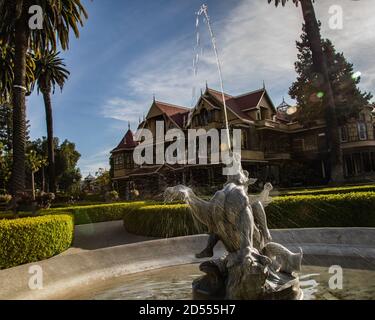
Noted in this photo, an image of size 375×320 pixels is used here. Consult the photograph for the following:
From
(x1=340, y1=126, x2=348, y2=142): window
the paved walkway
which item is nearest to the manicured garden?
the paved walkway

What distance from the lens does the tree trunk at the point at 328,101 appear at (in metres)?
23.0

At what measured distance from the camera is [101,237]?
16047 mm

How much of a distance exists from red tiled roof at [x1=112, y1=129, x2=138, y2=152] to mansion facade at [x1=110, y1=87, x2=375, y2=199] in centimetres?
476

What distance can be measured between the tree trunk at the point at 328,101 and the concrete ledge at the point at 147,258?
598 inches

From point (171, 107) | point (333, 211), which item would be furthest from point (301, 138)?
point (333, 211)

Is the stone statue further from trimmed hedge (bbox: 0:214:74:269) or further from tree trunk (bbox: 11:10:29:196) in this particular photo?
tree trunk (bbox: 11:10:29:196)

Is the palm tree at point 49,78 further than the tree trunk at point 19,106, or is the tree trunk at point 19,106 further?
the palm tree at point 49,78

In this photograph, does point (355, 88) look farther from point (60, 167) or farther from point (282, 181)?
point (60, 167)

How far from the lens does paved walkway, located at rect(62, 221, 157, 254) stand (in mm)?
13570

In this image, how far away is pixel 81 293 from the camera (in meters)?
6.89

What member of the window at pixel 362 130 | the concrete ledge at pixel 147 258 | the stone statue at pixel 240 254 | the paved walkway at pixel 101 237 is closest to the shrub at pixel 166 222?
the paved walkway at pixel 101 237

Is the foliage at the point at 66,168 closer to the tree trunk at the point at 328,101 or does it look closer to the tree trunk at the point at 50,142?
the tree trunk at the point at 50,142

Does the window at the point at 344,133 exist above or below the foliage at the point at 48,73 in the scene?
below
